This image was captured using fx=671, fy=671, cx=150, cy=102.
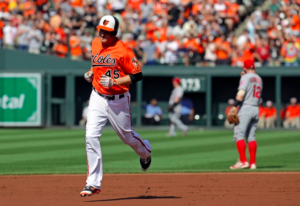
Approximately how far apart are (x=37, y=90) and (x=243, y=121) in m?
14.9

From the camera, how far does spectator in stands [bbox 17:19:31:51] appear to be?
77.6ft

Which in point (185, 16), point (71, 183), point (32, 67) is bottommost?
point (71, 183)

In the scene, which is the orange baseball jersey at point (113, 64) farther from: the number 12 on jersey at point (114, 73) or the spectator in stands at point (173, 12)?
the spectator in stands at point (173, 12)

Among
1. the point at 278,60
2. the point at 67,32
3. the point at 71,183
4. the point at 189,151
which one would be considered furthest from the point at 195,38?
the point at 71,183

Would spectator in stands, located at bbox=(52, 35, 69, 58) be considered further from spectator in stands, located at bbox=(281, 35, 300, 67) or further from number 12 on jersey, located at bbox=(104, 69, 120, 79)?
number 12 on jersey, located at bbox=(104, 69, 120, 79)

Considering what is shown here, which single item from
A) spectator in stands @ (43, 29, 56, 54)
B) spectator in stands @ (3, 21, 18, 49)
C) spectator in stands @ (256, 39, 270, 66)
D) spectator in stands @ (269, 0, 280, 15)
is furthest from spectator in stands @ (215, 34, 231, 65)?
spectator in stands @ (3, 21, 18, 49)

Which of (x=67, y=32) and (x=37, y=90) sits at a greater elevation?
(x=67, y=32)

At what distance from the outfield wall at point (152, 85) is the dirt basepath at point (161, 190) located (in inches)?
567

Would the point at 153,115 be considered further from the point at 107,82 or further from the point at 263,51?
the point at 107,82

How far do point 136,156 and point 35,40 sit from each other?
11.7 m

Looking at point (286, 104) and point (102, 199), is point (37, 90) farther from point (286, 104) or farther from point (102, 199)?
point (102, 199)

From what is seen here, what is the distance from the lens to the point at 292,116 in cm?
2422

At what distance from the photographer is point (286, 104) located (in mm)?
24953

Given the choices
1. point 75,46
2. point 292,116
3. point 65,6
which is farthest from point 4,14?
point 292,116
